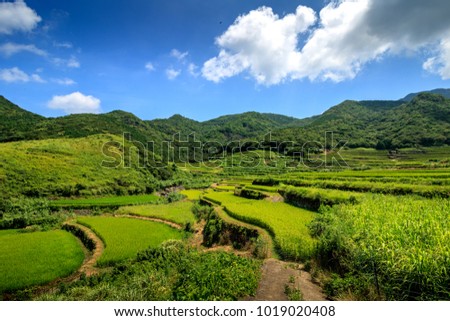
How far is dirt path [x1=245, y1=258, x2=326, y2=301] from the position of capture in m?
8.58

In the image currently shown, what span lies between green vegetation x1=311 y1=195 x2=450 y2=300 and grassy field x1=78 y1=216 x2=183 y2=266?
570 inches

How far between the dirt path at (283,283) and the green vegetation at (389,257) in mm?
735

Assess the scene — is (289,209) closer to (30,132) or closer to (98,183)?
(98,183)

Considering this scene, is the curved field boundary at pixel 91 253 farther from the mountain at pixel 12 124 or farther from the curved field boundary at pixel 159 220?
the mountain at pixel 12 124

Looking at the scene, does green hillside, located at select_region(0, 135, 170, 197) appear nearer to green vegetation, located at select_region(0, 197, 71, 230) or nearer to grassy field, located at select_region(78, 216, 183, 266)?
green vegetation, located at select_region(0, 197, 71, 230)

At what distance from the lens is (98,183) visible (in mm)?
51156

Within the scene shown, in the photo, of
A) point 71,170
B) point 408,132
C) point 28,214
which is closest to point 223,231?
point 28,214

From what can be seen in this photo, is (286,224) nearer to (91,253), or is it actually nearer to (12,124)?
(91,253)

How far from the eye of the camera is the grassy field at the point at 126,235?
19594mm

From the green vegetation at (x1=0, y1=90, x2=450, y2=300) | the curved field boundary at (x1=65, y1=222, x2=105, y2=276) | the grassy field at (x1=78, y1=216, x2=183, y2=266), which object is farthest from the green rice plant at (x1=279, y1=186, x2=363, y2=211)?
the curved field boundary at (x1=65, y1=222, x2=105, y2=276)

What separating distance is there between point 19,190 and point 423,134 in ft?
496

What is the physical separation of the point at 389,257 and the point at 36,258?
21844 mm

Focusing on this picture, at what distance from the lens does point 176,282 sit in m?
10.9

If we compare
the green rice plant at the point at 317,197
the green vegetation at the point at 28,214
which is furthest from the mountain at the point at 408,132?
the green vegetation at the point at 28,214
